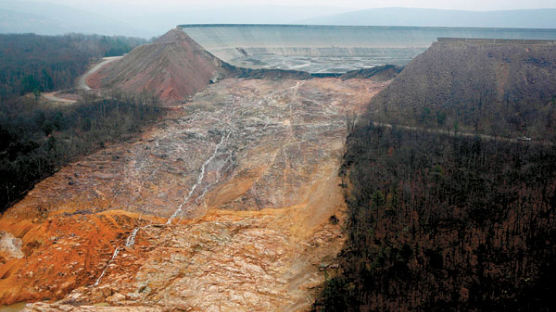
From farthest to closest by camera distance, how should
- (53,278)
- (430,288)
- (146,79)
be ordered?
(146,79) → (53,278) → (430,288)

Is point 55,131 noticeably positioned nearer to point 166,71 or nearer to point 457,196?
point 166,71

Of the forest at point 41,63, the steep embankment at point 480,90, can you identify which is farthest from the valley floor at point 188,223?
the forest at point 41,63

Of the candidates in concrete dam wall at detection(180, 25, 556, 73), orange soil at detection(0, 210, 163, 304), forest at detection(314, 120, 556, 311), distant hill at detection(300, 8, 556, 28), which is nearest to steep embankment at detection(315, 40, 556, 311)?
forest at detection(314, 120, 556, 311)

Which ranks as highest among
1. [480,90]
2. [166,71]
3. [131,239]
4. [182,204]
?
[166,71]

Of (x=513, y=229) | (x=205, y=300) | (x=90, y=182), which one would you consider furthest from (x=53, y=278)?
(x=513, y=229)

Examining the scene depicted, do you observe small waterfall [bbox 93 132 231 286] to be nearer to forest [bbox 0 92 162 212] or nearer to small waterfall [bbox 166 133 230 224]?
small waterfall [bbox 166 133 230 224]

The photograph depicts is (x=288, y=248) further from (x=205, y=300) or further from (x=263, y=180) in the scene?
(x=263, y=180)

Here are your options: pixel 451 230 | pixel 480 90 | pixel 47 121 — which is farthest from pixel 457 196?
pixel 47 121
